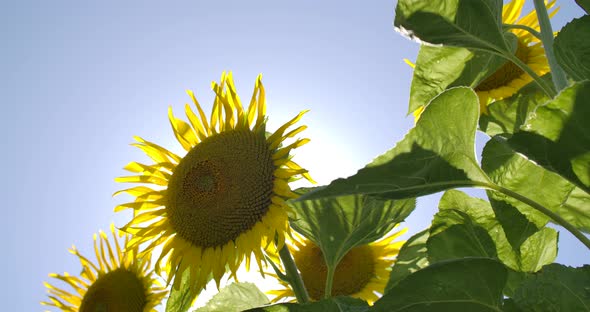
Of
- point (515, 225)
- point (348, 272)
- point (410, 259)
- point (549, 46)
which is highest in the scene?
point (549, 46)

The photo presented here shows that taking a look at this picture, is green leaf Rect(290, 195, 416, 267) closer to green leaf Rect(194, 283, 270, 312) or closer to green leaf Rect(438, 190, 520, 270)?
green leaf Rect(438, 190, 520, 270)

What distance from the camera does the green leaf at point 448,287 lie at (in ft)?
2.36

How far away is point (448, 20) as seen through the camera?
106 centimetres

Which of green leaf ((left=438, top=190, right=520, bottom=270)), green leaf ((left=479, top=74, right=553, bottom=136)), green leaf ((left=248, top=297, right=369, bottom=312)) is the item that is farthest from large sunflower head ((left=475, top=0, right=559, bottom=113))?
green leaf ((left=248, top=297, right=369, bottom=312))

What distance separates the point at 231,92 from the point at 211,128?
0.12 metres

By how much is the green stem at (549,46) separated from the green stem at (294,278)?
23.6 inches

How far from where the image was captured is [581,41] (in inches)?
31.3

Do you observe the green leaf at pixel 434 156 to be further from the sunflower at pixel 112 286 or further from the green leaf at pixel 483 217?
the sunflower at pixel 112 286

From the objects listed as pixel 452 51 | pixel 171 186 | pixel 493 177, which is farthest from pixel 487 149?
pixel 171 186

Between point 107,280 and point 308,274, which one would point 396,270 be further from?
point 107,280

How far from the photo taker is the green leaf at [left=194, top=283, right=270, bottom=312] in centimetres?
142

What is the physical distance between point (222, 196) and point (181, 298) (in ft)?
0.89

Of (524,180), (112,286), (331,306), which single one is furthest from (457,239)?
(112,286)

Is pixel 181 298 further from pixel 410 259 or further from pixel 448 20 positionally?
pixel 448 20
